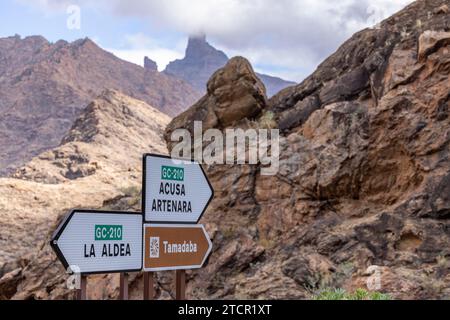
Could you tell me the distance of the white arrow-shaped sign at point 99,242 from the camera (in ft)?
16.9

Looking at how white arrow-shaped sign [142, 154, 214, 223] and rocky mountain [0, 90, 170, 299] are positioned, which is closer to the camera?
white arrow-shaped sign [142, 154, 214, 223]

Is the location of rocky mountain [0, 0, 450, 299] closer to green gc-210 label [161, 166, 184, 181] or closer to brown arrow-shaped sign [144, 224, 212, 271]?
brown arrow-shaped sign [144, 224, 212, 271]

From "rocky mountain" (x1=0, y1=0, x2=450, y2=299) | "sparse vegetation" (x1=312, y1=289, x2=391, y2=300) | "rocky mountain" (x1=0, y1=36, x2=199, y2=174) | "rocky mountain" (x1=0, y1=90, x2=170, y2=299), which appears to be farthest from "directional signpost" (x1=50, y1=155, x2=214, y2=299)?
"rocky mountain" (x1=0, y1=36, x2=199, y2=174)

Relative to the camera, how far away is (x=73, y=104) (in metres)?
87.8

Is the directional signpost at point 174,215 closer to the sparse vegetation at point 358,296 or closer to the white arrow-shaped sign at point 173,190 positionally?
the white arrow-shaped sign at point 173,190

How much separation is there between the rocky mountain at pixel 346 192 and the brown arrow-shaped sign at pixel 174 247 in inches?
131

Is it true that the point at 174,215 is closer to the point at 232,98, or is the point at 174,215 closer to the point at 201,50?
the point at 232,98

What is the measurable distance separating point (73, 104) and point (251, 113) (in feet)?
Answer: 249

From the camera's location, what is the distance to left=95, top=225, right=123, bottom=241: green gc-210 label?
17.9 ft

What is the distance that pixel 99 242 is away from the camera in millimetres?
5430

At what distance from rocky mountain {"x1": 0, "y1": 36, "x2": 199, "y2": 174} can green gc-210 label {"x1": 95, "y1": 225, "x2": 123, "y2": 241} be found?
6973cm

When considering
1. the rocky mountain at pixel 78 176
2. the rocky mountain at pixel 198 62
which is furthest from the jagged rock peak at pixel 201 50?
the rocky mountain at pixel 78 176

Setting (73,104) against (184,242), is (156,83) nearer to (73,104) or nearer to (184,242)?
(73,104)
